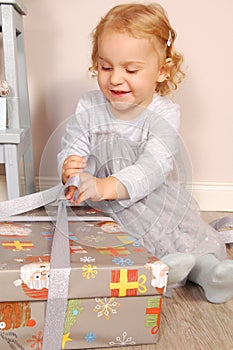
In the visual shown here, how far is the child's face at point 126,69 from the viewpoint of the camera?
3.46 ft

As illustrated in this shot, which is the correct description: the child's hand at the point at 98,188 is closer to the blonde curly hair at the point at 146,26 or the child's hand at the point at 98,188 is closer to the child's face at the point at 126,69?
the child's face at the point at 126,69

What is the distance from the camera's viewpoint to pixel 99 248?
879 millimetres

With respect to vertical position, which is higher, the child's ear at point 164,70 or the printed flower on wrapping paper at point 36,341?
the child's ear at point 164,70

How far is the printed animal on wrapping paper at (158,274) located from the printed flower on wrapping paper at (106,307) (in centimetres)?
7

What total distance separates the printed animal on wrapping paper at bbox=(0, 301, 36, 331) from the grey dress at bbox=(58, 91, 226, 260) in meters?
0.35

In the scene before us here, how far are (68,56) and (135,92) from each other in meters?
0.50

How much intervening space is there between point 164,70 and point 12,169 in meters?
0.44

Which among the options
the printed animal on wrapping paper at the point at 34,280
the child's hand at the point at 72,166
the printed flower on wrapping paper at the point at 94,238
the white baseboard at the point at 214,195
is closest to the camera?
the printed animal on wrapping paper at the point at 34,280

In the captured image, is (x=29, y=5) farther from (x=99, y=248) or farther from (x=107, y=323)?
(x=107, y=323)

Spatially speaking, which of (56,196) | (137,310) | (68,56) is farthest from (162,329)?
(68,56)

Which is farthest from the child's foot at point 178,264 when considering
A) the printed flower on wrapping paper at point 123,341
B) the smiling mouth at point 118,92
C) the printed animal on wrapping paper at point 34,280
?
the smiling mouth at point 118,92

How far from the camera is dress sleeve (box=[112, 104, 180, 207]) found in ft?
3.48

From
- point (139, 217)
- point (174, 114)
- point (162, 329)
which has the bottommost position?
point (162, 329)

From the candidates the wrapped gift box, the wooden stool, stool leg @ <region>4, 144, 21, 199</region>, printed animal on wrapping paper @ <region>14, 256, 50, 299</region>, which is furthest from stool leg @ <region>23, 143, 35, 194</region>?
printed animal on wrapping paper @ <region>14, 256, 50, 299</region>
